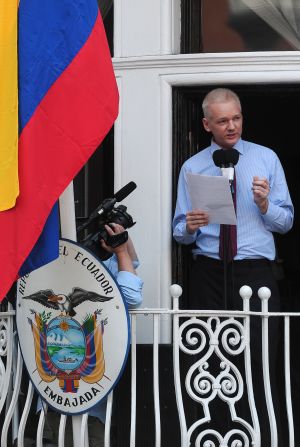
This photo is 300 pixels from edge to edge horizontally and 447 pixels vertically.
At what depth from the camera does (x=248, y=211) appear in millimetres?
5762

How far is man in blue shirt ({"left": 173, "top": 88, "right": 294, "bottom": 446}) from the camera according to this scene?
5.70 meters

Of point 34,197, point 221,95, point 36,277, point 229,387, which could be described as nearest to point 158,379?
point 229,387

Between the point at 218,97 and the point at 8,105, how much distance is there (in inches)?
48.5

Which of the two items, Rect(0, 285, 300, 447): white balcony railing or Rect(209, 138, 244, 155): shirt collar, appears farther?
Rect(209, 138, 244, 155): shirt collar

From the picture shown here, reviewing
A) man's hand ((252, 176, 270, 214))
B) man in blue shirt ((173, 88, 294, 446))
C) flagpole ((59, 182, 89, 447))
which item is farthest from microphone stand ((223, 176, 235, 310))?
flagpole ((59, 182, 89, 447))

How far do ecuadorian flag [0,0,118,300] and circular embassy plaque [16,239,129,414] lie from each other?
12.5 inches

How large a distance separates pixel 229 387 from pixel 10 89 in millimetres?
1723

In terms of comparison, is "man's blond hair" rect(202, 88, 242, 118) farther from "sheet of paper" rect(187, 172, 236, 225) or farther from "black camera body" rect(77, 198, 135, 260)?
"black camera body" rect(77, 198, 135, 260)

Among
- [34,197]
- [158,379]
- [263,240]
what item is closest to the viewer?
[34,197]

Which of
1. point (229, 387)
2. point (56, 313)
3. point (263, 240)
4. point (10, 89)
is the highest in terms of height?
point (10, 89)

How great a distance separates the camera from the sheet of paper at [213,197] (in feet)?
17.4

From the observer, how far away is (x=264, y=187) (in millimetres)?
5496

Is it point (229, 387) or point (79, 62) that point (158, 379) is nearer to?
point (229, 387)

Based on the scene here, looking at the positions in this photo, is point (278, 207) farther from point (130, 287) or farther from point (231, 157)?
point (130, 287)
